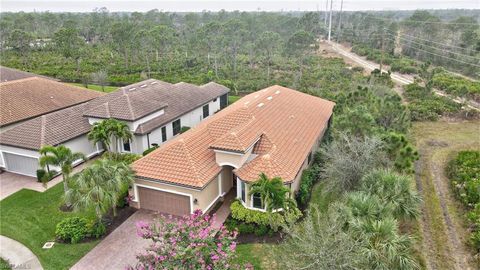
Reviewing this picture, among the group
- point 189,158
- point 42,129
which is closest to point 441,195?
point 189,158

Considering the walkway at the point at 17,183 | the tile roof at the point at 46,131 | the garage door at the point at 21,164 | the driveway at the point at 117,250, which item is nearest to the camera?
the driveway at the point at 117,250

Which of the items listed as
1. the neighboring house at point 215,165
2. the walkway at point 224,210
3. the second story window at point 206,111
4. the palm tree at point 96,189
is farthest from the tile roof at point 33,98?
the walkway at point 224,210

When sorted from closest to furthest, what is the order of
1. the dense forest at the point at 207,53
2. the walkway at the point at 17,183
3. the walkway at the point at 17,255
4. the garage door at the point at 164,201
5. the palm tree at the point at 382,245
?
the palm tree at the point at 382,245, the walkway at the point at 17,255, the garage door at the point at 164,201, the walkway at the point at 17,183, the dense forest at the point at 207,53

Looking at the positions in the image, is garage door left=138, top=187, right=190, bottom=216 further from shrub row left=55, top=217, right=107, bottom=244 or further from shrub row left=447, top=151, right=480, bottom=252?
shrub row left=447, top=151, right=480, bottom=252

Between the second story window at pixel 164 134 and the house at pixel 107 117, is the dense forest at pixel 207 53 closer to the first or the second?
the house at pixel 107 117

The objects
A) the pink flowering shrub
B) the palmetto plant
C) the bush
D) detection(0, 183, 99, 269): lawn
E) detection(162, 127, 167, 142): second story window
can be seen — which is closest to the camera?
the pink flowering shrub

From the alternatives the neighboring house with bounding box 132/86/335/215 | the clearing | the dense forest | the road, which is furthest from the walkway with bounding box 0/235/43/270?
the road

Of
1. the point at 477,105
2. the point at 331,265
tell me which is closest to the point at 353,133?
the point at 331,265
